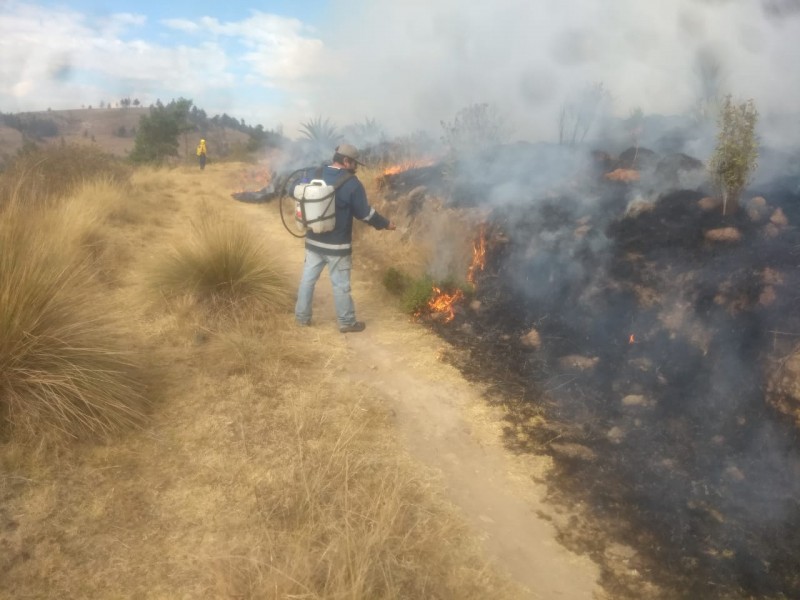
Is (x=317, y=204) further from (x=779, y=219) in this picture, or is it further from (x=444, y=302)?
(x=779, y=219)

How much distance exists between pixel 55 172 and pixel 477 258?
7.18m

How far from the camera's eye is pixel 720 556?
251 centimetres

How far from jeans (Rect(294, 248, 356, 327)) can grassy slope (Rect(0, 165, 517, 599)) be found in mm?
989

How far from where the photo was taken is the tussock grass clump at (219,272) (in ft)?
16.3

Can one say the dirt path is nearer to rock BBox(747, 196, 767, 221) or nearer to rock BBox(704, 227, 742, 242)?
rock BBox(704, 227, 742, 242)

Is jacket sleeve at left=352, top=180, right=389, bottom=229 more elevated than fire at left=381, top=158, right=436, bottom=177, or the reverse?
fire at left=381, top=158, right=436, bottom=177

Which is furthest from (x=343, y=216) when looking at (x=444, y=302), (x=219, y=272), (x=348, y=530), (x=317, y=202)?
(x=348, y=530)

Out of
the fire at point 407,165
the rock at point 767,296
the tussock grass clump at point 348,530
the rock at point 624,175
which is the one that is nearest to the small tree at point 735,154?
the rock at point 624,175

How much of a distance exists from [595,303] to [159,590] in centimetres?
399

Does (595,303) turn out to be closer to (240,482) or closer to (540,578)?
(540,578)

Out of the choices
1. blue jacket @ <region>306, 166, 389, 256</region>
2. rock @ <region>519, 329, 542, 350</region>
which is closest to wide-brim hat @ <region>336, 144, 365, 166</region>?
blue jacket @ <region>306, 166, 389, 256</region>

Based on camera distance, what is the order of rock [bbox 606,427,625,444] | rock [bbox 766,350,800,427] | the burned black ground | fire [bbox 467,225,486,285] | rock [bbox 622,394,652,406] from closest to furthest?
1. the burned black ground
2. rock [bbox 766,350,800,427]
3. rock [bbox 606,427,625,444]
4. rock [bbox 622,394,652,406]
5. fire [bbox 467,225,486,285]

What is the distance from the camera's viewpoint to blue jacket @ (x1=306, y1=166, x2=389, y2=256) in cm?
459

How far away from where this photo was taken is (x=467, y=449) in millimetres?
3389
